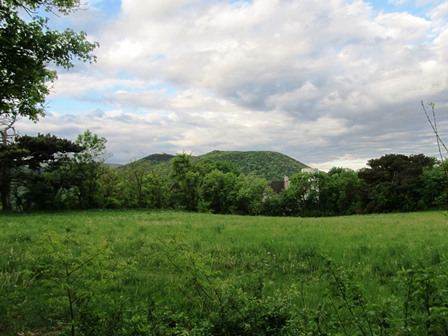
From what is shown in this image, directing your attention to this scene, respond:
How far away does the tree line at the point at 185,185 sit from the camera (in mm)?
36812

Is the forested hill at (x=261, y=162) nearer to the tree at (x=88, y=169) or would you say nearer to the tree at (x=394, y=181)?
the tree at (x=394, y=181)

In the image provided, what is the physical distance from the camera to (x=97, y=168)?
1660 inches

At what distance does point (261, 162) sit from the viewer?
140 meters

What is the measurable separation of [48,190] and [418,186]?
2264 inches

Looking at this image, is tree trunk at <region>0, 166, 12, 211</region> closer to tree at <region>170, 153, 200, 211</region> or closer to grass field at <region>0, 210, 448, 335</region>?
tree at <region>170, 153, 200, 211</region>

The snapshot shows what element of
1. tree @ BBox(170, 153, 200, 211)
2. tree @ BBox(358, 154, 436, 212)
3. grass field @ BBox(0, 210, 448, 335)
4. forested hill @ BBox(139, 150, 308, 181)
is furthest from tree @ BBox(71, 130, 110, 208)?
forested hill @ BBox(139, 150, 308, 181)

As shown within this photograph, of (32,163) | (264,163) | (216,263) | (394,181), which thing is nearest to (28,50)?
(216,263)

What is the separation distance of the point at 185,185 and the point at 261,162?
8568cm

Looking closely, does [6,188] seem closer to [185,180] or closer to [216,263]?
[185,180]

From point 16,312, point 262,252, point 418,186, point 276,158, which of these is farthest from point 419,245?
point 276,158

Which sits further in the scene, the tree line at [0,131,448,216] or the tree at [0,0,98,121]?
the tree line at [0,131,448,216]

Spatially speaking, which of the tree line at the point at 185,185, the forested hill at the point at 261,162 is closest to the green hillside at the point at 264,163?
the forested hill at the point at 261,162

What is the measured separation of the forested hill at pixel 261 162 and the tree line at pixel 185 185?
45.6m

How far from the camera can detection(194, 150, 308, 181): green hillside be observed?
127 metres
